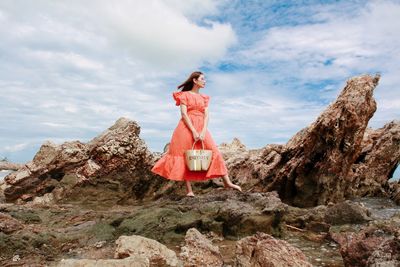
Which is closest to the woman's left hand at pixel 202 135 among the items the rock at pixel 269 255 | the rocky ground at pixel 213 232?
the rocky ground at pixel 213 232

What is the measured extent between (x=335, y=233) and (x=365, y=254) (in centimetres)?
277

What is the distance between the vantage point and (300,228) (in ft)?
30.7

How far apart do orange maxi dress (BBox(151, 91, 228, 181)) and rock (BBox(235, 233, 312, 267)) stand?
166 inches

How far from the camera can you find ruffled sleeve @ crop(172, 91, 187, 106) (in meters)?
10.2

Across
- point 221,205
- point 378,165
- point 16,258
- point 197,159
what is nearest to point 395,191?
point 378,165

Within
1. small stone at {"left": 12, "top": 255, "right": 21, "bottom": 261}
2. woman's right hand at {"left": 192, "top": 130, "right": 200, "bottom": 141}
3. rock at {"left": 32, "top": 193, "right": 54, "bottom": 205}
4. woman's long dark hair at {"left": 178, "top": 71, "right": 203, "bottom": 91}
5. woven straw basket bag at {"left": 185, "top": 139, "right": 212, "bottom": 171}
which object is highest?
woman's long dark hair at {"left": 178, "top": 71, "right": 203, "bottom": 91}

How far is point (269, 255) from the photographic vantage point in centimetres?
521

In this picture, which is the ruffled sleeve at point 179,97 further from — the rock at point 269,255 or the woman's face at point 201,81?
the rock at point 269,255

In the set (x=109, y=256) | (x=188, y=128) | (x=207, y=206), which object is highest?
(x=188, y=128)

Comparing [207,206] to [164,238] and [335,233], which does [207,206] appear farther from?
[335,233]

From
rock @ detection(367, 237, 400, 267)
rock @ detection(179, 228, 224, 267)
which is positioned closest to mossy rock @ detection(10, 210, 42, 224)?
rock @ detection(179, 228, 224, 267)

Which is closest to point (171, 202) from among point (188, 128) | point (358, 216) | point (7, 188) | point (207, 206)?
point (207, 206)

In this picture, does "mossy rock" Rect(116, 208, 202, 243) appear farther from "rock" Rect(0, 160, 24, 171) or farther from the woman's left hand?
"rock" Rect(0, 160, 24, 171)

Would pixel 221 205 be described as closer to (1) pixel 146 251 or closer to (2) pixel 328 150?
(1) pixel 146 251
